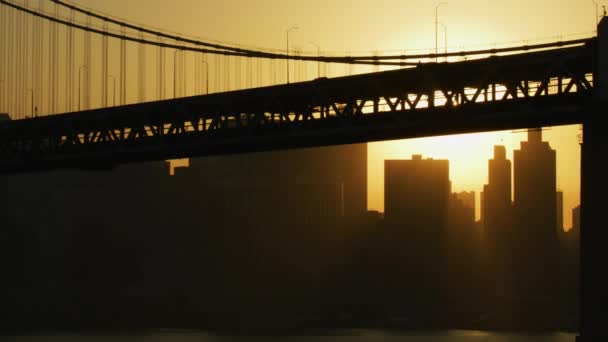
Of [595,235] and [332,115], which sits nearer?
[595,235]

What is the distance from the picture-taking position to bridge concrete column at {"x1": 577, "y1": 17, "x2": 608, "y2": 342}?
5500 cm

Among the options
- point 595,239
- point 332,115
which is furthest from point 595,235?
point 332,115

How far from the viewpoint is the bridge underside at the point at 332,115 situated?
63.1 m

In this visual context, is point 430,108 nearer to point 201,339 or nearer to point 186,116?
point 186,116

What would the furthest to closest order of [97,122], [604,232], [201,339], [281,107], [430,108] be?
[201,339]
[97,122]
[281,107]
[430,108]
[604,232]

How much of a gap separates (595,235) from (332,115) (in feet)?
70.5

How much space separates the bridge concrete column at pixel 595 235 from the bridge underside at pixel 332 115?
302 cm

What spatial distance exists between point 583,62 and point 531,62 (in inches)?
95.1

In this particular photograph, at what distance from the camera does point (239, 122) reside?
7800 centimetres

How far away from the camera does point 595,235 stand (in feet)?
181

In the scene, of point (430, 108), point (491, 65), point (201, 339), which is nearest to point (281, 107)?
point (430, 108)

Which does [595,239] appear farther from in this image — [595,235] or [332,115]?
[332,115]

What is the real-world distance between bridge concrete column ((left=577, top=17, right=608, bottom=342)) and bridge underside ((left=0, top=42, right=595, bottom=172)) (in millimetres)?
3015

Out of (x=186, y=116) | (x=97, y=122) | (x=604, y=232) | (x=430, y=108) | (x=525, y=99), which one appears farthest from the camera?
(x=97, y=122)
